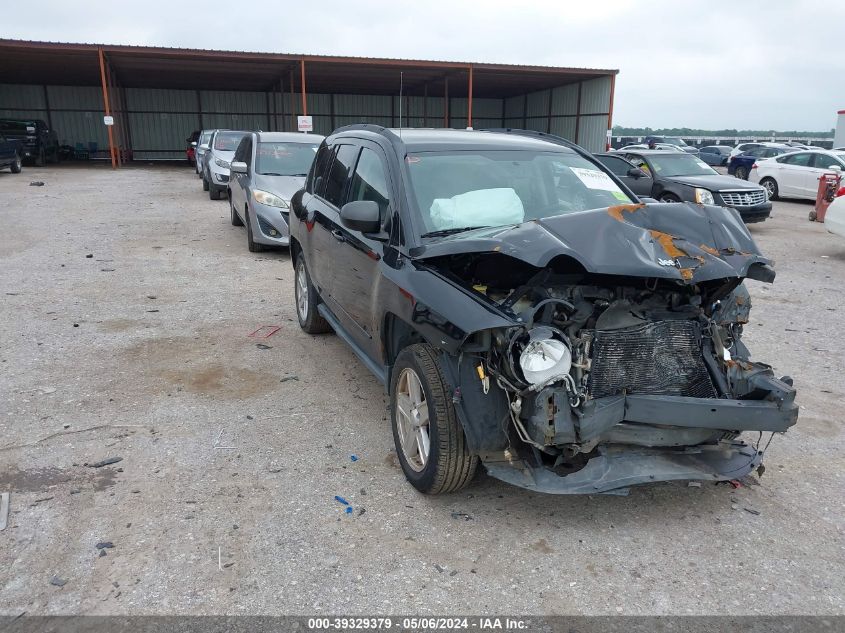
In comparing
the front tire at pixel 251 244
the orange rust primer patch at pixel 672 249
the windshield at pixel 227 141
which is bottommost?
the front tire at pixel 251 244

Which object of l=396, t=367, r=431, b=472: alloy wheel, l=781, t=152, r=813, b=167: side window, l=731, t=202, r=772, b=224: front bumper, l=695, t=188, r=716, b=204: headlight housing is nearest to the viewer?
l=396, t=367, r=431, b=472: alloy wheel

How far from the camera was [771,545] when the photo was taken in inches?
122

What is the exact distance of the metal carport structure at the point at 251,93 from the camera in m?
26.3

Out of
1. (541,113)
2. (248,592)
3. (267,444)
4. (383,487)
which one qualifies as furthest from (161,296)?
(541,113)

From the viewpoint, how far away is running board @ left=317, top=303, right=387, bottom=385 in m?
4.05

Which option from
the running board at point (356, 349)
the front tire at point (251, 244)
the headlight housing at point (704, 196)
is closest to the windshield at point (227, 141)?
the front tire at point (251, 244)

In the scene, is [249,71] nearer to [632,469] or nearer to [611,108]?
[611,108]

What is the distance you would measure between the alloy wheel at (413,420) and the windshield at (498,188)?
87cm

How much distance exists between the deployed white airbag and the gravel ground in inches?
56.9

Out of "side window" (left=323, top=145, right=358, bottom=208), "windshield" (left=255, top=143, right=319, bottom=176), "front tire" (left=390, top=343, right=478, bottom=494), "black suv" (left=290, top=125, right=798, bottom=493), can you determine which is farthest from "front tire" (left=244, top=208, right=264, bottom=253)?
"front tire" (left=390, top=343, right=478, bottom=494)

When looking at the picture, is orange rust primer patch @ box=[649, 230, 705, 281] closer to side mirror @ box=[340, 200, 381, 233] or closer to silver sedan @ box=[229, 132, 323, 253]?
side mirror @ box=[340, 200, 381, 233]

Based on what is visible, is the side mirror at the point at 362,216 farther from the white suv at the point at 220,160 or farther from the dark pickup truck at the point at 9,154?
the dark pickup truck at the point at 9,154

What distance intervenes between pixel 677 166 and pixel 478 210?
11434mm

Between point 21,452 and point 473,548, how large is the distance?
9.27 ft
